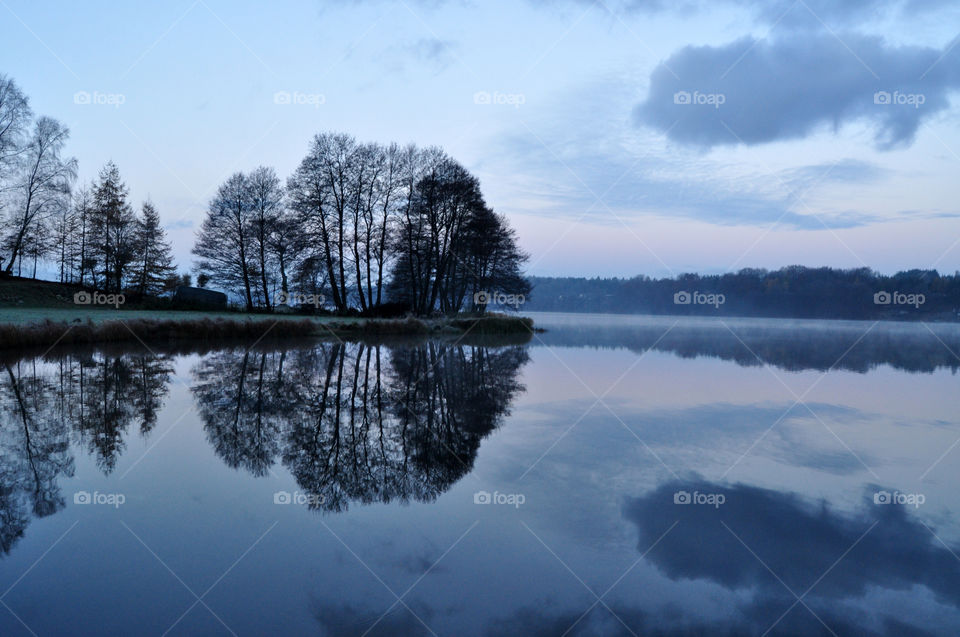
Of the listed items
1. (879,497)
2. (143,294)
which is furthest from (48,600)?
(143,294)

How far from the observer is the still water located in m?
3.29

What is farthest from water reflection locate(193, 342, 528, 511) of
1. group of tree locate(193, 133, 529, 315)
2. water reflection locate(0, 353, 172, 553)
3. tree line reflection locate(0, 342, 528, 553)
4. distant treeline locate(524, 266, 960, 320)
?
distant treeline locate(524, 266, 960, 320)

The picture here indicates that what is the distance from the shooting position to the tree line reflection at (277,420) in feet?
17.6

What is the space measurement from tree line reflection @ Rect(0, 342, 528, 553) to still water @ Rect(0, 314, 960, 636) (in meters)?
0.05

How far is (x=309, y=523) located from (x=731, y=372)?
13.3m

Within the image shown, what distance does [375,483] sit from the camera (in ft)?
17.8

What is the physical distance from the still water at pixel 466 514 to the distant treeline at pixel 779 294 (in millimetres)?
59517

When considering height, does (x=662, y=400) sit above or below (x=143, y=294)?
below

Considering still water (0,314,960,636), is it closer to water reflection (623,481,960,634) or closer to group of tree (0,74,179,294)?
water reflection (623,481,960,634)

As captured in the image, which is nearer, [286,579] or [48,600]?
[48,600]

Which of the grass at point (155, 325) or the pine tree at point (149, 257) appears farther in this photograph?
the pine tree at point (149, 257)

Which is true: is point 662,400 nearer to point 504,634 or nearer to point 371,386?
point 371,386

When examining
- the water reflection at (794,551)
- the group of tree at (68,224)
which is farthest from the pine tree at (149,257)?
the water reflection at (794,551)

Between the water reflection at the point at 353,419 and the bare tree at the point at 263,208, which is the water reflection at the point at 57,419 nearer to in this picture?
the water reflection at the point at 353,419
